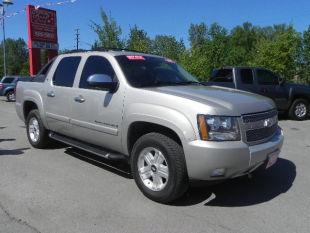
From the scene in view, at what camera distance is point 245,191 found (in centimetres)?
561

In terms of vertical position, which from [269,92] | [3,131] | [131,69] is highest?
[131,69]

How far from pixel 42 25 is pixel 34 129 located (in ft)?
54.5

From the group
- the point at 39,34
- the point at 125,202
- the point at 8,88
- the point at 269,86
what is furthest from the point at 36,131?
the point at 8,88

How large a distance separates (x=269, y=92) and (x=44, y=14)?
1496 cm

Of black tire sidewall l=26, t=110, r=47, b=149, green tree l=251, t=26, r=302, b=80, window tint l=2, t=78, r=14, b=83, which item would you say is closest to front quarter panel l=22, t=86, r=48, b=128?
black tire sidewall l=26, t=110, r=47, b=149

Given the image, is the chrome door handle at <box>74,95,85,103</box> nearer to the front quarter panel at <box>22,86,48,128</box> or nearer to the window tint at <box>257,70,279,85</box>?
the front quarter panel at <box>22,86,48,128</box>

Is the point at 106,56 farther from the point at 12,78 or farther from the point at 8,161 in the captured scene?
the point at 12,78

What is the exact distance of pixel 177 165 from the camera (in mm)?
4809

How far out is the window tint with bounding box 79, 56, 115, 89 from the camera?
610cm

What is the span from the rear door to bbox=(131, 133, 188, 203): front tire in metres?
1.90

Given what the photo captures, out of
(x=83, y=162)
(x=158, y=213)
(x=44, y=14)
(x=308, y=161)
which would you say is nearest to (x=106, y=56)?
(x=83, y=162)

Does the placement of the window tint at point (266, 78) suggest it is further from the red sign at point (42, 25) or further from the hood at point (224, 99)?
the red sign at point (42, 25)

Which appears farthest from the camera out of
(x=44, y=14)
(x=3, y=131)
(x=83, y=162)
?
(x=44, y=14)

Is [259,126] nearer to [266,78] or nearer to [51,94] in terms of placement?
[51,94]
